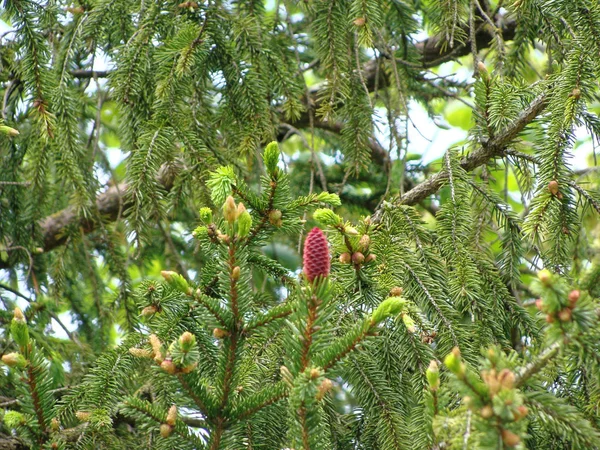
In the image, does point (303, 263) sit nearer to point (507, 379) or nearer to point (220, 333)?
point (220, 333)

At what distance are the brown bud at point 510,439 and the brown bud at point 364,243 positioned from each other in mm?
556

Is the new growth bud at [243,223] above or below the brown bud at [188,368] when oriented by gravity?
above

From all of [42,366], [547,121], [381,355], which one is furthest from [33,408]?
[547,121]

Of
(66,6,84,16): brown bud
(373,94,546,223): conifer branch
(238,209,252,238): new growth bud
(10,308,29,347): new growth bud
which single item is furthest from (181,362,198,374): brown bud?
(66,6,84,16): brown bud

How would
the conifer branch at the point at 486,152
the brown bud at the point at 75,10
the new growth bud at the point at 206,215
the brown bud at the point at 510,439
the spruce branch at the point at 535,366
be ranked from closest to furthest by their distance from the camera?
1. the brown bud at the point at 510,439
2. the spruce branch at the point at 535,366
3. the new growth bud at the point at 206,215
4. the conifer branch at the point at 486,152
5. the brown bud at the point at 75,10

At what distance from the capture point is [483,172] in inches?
83.5

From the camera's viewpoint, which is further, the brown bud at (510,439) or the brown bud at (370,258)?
the brown bud at (370,258)

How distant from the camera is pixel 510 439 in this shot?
35.5 inches

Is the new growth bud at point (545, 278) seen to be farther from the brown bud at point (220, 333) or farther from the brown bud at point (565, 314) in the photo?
the brown bud at point (220, 333)

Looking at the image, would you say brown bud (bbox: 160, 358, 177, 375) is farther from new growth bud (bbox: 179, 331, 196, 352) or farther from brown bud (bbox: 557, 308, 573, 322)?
brown bud (bbox: 557, 308, 573, 322)

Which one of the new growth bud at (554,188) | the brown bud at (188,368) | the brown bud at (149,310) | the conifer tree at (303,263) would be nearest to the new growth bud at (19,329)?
the conifer tree at (303,263)

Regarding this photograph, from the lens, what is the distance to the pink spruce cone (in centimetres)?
110

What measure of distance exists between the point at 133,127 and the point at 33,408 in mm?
992

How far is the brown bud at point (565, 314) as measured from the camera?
950 mm
